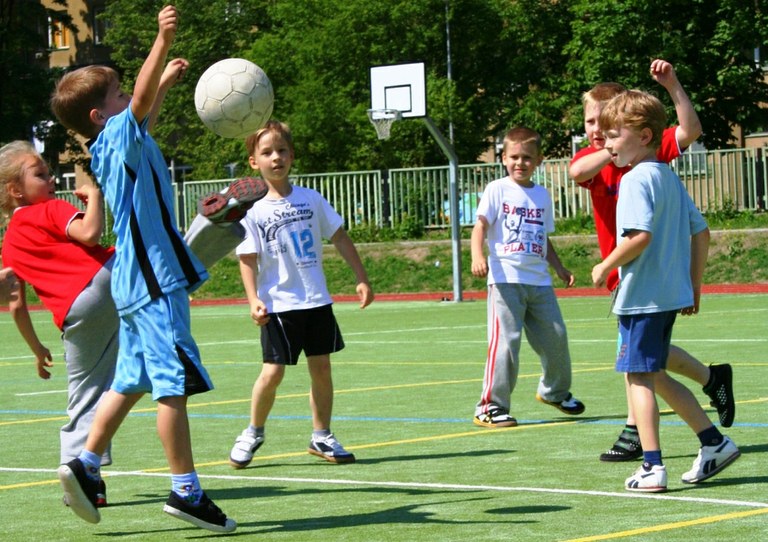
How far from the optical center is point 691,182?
35031 mm

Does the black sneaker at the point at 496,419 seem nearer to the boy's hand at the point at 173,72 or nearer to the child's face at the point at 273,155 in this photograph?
the child's face at the point at 273,155

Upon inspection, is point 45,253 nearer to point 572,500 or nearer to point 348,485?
point 348,485

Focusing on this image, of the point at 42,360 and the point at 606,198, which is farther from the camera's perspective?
the point at 606,198

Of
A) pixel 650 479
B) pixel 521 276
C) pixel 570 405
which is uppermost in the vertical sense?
pixel 521 276

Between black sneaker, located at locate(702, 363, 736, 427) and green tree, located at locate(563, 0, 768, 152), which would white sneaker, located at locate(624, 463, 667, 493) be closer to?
black sneaker, located at locate(702, 363, 736, 427)

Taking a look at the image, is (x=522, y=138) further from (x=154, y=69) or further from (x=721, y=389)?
(x=154, y=69)

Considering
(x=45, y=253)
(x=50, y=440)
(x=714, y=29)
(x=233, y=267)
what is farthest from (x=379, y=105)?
(x=45, y=253)

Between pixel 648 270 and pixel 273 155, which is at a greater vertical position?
pixel 273 155

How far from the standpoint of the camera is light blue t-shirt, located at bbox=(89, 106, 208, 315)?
242 inches

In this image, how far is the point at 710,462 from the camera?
22.5 ft

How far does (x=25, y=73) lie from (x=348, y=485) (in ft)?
171

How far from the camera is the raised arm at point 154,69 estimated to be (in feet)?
19.3

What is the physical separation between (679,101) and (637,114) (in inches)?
17.3

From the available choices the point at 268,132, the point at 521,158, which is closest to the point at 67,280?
the point at 268,132
